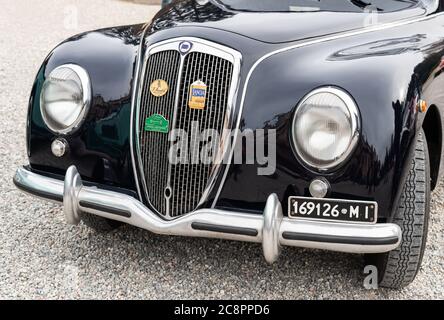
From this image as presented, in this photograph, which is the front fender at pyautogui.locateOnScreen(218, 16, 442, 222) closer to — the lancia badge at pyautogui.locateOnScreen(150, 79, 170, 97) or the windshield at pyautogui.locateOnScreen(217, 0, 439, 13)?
the lancia badge at pyautogui.locateOnScreen(150, 79, 170, 97)

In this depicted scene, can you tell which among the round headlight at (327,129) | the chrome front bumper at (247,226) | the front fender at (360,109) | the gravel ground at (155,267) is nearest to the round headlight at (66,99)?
the chrome front bumper at (247,226)

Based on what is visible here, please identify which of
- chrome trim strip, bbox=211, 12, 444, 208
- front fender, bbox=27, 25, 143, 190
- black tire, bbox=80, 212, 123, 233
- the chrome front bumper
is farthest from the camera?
black tire, bbox=80, 212, 123, 233

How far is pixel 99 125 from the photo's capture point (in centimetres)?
293

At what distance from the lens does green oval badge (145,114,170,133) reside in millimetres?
2779

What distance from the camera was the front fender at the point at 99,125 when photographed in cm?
289

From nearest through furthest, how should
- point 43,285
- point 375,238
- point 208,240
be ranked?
point 375,238, point 43,285, point 208,240

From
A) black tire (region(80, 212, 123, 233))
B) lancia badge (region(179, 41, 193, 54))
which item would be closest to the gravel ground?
black tire (region(80, 212, 123, 233))

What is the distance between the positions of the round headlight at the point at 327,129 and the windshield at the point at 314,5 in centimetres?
97

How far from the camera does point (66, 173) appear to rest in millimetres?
2869

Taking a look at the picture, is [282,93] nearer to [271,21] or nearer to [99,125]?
[271,21]

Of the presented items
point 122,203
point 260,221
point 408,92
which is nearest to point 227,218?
point 260,221

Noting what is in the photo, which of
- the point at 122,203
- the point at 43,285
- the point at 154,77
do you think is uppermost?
the point at 154,77
